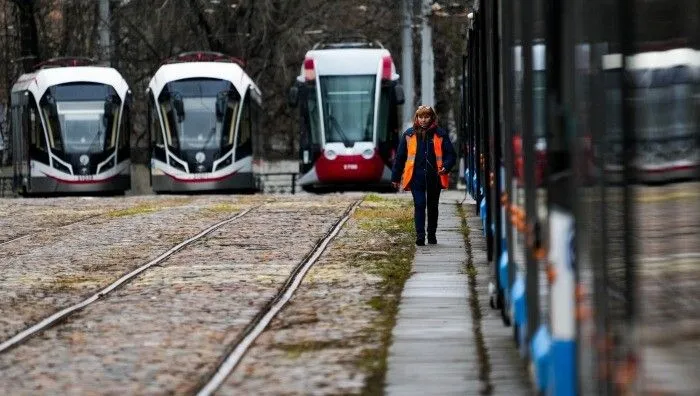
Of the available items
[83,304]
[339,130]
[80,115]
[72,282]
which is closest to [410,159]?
[72,282]

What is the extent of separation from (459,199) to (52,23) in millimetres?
26078

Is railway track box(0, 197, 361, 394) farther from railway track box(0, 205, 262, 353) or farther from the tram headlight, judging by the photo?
the tram headlight

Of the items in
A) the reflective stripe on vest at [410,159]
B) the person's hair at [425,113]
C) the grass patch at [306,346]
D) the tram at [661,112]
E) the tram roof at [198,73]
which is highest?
the tram roof at [198,73]

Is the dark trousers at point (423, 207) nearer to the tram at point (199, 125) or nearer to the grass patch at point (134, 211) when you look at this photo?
the grass patch at point (134, 211)

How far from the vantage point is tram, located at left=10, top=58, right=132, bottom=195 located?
4175 cm

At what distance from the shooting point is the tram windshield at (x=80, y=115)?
41.8m

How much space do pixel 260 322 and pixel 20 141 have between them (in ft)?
105

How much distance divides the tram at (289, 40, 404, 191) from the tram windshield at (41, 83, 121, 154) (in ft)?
16.3

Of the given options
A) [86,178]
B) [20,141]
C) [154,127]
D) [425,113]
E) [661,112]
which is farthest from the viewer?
[20,141]

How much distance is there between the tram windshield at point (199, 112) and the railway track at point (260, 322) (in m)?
20.2

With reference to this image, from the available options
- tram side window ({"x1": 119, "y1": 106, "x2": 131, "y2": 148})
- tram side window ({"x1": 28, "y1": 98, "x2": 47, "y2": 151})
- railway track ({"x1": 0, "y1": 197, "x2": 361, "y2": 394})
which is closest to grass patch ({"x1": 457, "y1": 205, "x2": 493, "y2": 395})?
railway track ({"x1": 0, "y1": 197, "x2": 361, "y2": 394})

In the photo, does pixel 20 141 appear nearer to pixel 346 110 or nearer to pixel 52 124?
pixel 52 124

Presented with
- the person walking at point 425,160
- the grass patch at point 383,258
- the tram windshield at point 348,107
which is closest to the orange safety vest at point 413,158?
the person walking at point 425,160

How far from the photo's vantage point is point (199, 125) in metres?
40.6
